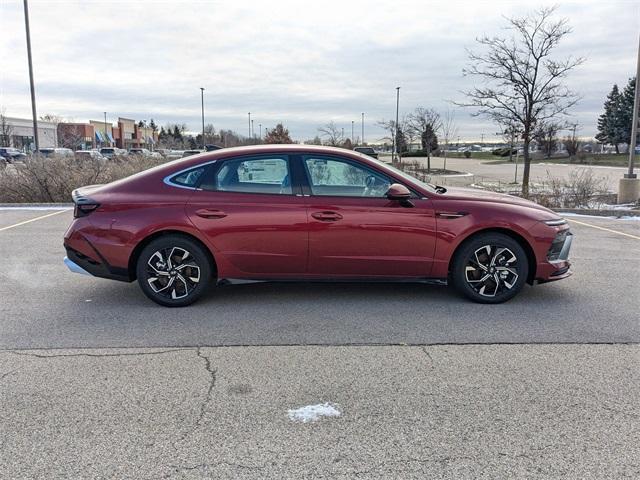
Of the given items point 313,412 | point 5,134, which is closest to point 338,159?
point 313,412

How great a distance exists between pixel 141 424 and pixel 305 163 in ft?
10.1

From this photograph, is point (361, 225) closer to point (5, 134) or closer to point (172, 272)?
point (172, 272)

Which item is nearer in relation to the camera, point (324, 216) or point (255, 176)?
point (324, 216)

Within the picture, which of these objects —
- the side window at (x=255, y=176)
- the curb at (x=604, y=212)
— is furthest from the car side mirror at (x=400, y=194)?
the curb at (x=604, y=212)

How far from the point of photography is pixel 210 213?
518 centimetres

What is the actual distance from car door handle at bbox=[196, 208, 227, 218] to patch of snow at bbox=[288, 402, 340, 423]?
2460 millimetres

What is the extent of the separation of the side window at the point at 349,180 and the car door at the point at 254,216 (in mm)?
261

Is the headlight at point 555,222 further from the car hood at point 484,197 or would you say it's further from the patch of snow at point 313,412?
the patch of snow at point 313,412

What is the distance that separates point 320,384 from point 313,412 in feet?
1.22

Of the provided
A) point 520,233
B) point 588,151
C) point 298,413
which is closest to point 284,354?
point 298,413

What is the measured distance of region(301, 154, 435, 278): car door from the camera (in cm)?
518

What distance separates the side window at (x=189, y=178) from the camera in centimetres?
530

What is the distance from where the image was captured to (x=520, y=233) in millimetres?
5273

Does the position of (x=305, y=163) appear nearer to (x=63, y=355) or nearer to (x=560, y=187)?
(x=63, y=355)
